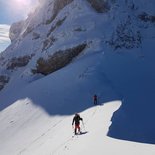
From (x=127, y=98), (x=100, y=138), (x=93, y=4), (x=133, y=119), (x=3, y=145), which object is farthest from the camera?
(x=93, y=4)

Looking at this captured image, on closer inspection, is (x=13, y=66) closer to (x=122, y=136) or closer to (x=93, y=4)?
(x=93, y=4)

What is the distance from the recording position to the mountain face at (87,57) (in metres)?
40.5

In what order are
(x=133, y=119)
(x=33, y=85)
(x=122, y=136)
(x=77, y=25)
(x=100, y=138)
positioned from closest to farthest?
(x=100, y=138) < (x=122, y=136) < (x=133, y=119) < (x=33, y=85) < (x=77, y=25)

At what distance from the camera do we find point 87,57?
49312 millimetres

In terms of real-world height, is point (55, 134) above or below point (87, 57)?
below

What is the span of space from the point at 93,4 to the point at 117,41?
977 centimetres

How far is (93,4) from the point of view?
5869cm

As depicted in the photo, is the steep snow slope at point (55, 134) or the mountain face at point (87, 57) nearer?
the steep snow slope at point (55, 134)

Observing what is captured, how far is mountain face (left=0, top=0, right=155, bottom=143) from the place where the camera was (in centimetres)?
4050

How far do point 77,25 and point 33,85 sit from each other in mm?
11167

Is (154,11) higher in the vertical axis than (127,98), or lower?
higher

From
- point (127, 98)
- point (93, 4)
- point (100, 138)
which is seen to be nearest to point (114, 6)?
point (93, 4)

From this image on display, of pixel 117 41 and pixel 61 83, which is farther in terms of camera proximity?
pixel 117 41

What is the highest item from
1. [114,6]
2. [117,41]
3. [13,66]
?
[114,6]
